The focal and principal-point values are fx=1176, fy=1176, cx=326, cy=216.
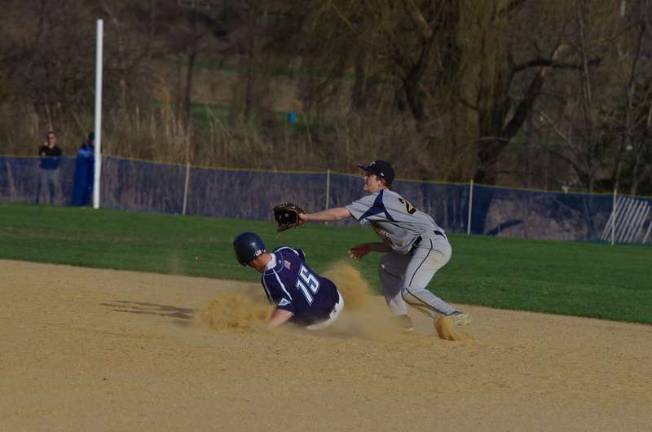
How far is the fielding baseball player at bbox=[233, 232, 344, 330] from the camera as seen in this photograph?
9.78 meters

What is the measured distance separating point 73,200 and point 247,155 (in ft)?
16.5

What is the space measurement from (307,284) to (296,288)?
0.13 m

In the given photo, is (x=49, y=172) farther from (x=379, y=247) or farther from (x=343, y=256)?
(x=379, y=247)

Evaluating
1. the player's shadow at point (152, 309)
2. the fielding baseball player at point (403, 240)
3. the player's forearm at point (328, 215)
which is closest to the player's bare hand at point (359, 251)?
the fielding baseball player at point (403, 240)

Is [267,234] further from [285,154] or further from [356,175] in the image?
[285,154]

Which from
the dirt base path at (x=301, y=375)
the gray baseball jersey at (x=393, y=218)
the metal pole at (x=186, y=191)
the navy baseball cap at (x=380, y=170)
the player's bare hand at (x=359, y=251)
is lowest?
the metal pole at (x=186, y=191)

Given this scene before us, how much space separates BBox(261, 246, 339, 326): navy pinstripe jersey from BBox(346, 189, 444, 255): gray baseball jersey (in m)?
0.69

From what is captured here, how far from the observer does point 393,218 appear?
9.86 meters

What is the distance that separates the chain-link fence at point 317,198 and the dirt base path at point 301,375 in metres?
16.0

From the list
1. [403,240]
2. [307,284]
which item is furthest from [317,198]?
[307,284]

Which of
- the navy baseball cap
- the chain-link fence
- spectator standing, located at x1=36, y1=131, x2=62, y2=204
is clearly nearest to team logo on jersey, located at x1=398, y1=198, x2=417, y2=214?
the navy baseball cap

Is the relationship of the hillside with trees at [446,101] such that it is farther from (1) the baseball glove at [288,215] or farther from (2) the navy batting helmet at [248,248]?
(1) the baseball glove at [288,215]

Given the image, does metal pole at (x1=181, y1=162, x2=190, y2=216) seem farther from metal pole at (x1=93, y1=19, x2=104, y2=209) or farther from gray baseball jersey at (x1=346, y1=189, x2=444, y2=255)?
gray baseball jersey at (x1=346, y1=189, x2=444, y2=255)

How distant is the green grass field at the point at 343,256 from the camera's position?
14695mm
